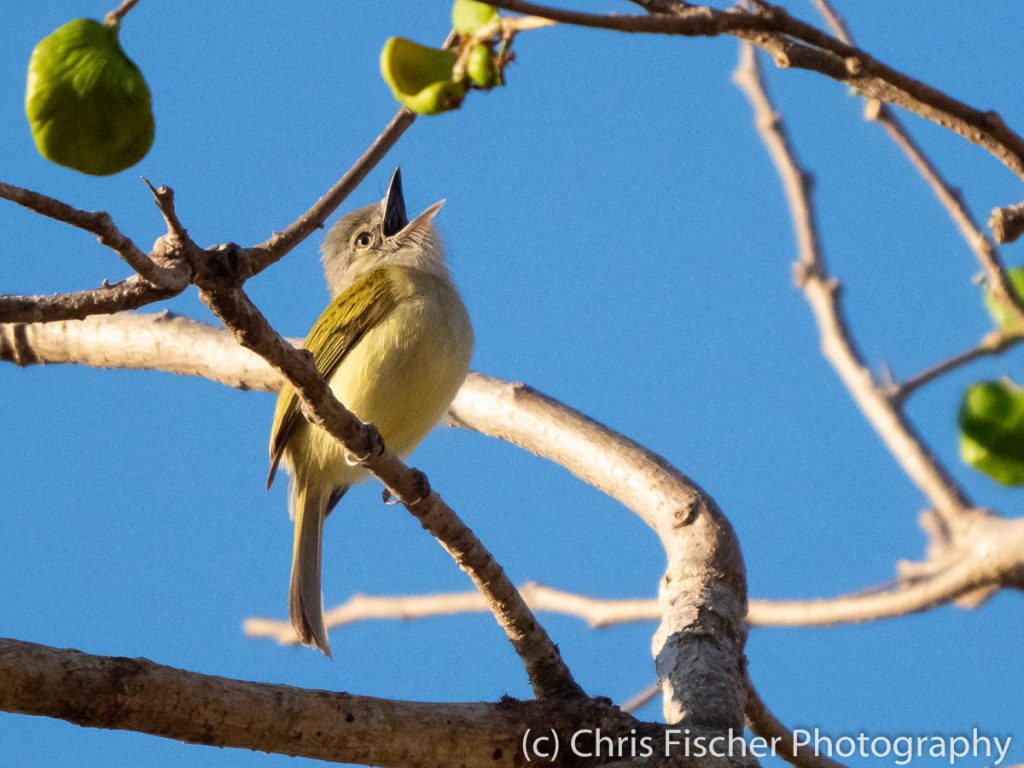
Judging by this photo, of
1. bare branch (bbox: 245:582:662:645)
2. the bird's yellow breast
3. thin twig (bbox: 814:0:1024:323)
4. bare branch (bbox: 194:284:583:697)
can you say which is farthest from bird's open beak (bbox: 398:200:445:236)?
thin twig (bbox: 814:0:1024:323)

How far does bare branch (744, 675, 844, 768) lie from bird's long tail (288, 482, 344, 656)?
212 cm

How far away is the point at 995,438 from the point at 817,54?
0.64 metres

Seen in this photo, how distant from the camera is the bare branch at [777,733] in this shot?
375 cm

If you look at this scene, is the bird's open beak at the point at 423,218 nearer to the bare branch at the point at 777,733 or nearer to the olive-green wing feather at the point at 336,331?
the olive-green wing feather at the point at 336,331

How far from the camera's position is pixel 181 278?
7.65ft

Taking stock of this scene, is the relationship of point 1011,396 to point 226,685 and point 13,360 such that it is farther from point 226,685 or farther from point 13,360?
point 13,360

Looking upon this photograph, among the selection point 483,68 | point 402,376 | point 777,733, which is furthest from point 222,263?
point 402,376

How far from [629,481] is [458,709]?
1.59 m

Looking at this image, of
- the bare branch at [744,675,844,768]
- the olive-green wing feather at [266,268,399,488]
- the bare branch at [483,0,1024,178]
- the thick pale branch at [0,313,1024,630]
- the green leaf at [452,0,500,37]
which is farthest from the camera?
the olive-green wing feather at [266,268,399,488]

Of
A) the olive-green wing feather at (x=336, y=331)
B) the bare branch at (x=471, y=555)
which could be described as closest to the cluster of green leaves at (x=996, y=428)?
the bare branch at (x=471, y=555)

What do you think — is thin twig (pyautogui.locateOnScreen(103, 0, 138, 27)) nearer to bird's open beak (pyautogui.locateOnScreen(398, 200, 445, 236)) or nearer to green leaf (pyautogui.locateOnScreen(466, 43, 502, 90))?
green leaf (pyautogui.locateOnScreen(466, 43, 502, 90))

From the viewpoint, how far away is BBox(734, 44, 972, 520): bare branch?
86.7 inches

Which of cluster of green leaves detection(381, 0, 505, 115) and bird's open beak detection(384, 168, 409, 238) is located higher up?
bird's open beak detection(384, 168, 409, 238)

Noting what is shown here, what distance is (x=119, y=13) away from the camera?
1861 millimetres
